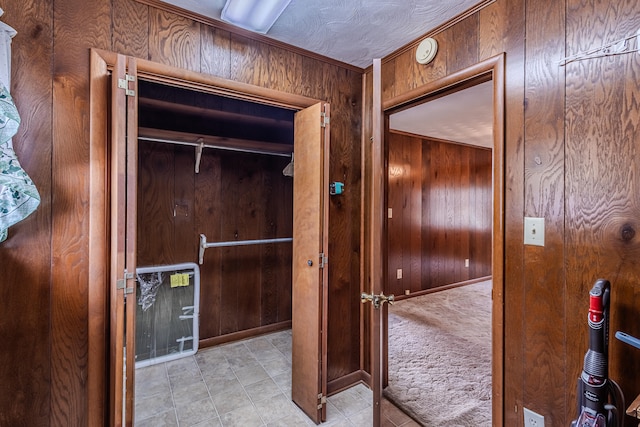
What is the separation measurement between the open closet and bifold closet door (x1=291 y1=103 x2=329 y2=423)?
810 mm

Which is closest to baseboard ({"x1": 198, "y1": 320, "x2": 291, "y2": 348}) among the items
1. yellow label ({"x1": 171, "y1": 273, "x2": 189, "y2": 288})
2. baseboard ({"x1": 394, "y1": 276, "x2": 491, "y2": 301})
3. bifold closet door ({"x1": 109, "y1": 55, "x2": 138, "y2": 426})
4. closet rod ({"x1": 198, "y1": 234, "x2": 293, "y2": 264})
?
yellow label ({"x1": 171, "y1": 273, "x2": 189, "y2": 288})

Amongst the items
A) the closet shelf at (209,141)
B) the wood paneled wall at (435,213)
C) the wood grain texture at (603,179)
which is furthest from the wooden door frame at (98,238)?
the wood paneled wall at (435,213)

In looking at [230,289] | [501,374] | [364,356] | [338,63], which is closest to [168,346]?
[230,289]

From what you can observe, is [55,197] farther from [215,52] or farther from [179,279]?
[179,279]

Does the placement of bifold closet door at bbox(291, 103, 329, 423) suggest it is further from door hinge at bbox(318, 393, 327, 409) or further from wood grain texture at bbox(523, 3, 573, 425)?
wood grain texture at bbox(523, 3, 573, 425)

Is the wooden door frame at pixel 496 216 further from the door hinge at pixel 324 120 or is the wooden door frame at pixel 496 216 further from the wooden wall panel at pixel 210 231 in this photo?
the wooden wall panel at pixel 210 231

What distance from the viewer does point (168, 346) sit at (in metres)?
2.68

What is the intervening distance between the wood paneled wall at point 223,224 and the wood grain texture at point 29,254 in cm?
125

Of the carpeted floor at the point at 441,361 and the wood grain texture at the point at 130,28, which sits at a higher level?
the wood grain texture at the point at 130,28

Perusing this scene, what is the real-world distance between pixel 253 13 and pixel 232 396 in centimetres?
248

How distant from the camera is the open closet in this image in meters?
2.56

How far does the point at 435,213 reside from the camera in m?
4.66

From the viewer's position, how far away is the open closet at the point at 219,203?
256cm

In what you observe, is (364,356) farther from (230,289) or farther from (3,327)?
(3,327)
